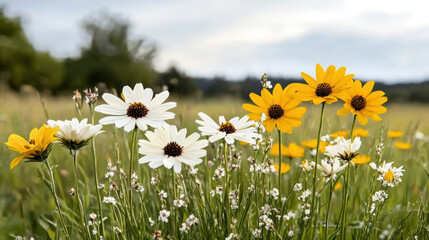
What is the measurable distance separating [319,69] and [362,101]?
180 mm

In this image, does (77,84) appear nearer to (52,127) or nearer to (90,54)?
(90,54)

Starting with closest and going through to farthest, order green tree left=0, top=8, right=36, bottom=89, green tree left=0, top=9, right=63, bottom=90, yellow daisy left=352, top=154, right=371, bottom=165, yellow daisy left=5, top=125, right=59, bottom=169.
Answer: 1. yellow daisy left=5, top=125, right=59, bottom=169
2. yellow daisy left=352, top=154, right=371, bottom=165
3. green tree left=0, top=8, right=36, bottom=89
4. green tree left=0, top=9, right=63, bottom=90

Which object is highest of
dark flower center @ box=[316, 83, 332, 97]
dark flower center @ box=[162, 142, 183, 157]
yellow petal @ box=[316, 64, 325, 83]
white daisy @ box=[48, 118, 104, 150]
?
yellow petal @ box=[316, 64, 325, 83]

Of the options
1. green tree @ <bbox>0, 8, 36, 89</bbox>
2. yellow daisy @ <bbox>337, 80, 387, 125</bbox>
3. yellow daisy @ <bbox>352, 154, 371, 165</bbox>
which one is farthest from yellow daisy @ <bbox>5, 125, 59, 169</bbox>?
green tree @ <bbox>0, 8, 36, 89</bbox>

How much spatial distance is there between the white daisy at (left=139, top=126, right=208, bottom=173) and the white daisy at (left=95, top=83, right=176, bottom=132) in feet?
0.17

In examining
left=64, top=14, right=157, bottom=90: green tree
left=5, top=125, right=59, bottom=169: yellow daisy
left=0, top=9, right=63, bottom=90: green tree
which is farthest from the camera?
left=64, top=14, right=157, bottom=90: green tree

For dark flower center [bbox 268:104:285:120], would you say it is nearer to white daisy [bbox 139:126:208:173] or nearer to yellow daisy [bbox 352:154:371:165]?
white daisy [bbox 139:126:208:173]

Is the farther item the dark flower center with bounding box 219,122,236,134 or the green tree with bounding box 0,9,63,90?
the green tree with bounding box 0,9,63,90

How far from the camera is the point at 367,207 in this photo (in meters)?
1.33

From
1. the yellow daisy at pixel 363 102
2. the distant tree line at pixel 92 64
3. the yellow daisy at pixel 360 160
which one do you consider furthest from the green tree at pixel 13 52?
the yellow daisy at pixel 363 102

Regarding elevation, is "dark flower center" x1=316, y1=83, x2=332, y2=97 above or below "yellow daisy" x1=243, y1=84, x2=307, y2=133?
above

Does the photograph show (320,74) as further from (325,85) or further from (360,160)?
(360,160)

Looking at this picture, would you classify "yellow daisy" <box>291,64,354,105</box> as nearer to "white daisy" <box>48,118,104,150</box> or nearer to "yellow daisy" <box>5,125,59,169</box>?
"white daisy" <box>48,118,104,150</box>

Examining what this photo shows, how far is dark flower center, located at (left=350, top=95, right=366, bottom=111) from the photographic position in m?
1.24
